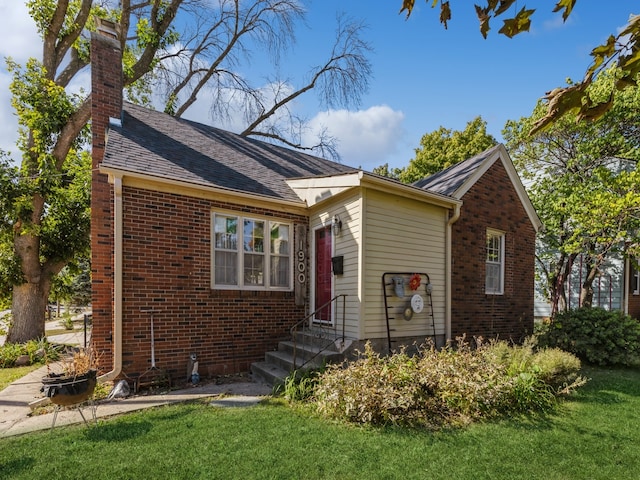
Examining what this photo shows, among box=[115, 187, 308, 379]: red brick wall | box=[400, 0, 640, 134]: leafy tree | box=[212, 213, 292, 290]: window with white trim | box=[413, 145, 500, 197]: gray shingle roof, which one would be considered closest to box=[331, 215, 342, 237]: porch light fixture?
box=[212, 213, 292, 290]: window with white trim

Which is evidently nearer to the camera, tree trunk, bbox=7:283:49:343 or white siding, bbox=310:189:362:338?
white siding, bbox=310:189:362:338

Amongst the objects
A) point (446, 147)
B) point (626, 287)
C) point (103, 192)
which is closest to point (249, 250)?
point (103, 192)

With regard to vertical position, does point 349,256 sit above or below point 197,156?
below

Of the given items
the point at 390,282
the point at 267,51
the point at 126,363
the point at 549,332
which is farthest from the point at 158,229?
the point at 267,51

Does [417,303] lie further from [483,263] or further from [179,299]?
[179,299]

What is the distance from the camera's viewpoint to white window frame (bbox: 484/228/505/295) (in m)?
8.82

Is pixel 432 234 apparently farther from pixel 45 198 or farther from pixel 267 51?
pixel 267 51

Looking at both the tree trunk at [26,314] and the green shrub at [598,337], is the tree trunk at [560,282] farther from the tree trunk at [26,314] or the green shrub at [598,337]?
Answer: the tree trunk at [26,314]

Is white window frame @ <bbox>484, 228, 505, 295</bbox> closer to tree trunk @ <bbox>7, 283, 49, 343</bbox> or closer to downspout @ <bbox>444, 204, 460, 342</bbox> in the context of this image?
downspout @ <bbox>444, 204, 460, 342</bbox>

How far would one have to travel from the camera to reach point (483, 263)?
27.9 feet

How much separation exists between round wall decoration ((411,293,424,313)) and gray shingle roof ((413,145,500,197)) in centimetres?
256

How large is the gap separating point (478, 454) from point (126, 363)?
521 centimetres

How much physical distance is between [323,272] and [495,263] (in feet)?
15.5

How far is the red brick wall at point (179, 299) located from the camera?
586cm
